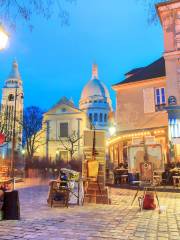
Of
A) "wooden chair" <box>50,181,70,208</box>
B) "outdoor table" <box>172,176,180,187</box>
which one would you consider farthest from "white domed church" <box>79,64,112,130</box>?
"wooden chair" <box>50,181,70,208</box>

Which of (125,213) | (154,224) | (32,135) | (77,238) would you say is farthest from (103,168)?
(32,135)

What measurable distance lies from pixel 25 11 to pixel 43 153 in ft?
138

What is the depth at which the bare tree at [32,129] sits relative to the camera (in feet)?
140

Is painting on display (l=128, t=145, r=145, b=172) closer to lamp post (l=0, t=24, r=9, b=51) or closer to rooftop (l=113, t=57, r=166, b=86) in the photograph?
lamp post (l=0, t=24, r=9, b=51)

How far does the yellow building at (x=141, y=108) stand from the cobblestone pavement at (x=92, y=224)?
509 inches

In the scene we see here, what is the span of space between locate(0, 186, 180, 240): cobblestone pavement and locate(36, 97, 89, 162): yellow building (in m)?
37.2

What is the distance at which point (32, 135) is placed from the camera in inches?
1710

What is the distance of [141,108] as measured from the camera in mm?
21703

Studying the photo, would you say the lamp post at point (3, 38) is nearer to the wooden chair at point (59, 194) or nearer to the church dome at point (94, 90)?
the wooden chair at point (59, 194)

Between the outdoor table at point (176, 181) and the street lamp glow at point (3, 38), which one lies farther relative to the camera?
the outdoor table at point (176, 181)

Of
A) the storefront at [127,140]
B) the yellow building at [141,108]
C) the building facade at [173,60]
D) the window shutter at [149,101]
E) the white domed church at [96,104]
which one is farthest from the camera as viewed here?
the white domed church at [96,104]

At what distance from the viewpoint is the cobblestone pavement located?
16.3 feet

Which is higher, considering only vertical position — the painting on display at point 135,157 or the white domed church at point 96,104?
the white domed church at point 96,104

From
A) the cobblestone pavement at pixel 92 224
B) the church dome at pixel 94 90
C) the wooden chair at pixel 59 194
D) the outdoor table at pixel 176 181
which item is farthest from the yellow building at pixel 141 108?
the church dome at pixel 94 90
